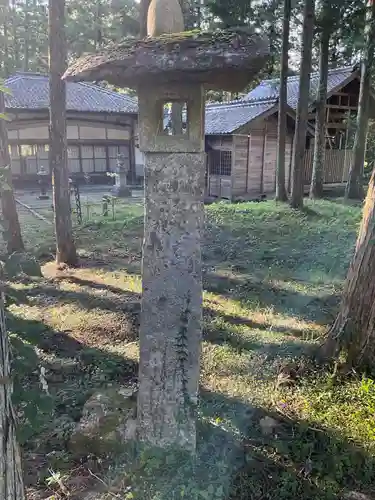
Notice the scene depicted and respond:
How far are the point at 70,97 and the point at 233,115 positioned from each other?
8868mm

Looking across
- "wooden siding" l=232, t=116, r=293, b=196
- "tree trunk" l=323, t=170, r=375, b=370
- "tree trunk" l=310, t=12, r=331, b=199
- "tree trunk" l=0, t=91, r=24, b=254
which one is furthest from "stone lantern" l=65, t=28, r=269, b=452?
"wooden siding" l=232, t=116, r=293, b=196

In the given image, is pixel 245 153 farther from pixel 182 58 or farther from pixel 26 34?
pixel 26 34

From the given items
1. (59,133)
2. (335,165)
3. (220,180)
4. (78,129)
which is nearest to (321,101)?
(220,180)

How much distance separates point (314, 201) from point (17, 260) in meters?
13.8

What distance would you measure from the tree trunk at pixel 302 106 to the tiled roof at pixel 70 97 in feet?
40.3

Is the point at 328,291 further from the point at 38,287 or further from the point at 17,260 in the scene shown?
the point at 17,260

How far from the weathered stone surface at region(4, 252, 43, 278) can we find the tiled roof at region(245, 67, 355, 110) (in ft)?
56.8

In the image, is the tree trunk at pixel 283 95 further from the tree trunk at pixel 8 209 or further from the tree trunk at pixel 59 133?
the tree trunk at pixel 8 209

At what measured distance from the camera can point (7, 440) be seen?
166 cm

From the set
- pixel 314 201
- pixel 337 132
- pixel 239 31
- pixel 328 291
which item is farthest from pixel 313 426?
pixel 337 132

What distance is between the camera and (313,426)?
3.75m

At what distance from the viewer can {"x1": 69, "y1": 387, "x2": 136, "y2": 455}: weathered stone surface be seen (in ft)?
11.6

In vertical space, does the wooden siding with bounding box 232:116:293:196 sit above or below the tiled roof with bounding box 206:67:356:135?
below

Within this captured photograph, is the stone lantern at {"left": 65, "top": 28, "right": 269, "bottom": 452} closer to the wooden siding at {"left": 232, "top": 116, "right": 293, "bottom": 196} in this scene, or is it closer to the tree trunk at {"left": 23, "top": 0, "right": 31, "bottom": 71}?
the wooden siding at {"left": 232, "top": 116, "right": 293, "bottom": 196}
